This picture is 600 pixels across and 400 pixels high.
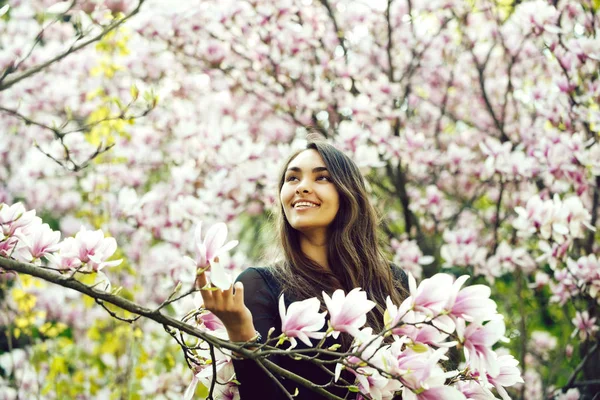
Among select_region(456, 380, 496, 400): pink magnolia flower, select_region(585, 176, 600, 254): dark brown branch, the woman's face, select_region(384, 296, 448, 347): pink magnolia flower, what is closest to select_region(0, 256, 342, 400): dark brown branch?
select_region(384, 296, 448, 347): pink magnolia flower

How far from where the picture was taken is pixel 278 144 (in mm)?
4145

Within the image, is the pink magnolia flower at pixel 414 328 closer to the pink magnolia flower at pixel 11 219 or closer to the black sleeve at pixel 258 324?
the black sleeve at pixel 258 324

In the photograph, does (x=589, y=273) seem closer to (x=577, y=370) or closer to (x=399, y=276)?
(x=577, y=370)

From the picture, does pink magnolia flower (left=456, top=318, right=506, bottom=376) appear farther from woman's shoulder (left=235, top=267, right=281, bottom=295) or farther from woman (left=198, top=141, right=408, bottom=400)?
woman's shoulder (left=235, top=267, right=281, bottom=295)

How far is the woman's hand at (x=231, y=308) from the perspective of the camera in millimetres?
1181

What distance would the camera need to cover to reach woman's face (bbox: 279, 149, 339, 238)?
1967 millimetres

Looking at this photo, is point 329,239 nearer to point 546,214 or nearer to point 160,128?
point 546,214

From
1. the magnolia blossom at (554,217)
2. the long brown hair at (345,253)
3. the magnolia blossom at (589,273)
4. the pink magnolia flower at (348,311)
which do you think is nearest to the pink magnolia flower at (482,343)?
the pink magnolia flower at (348,311)

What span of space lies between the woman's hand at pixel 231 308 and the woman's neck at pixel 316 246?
0.81m

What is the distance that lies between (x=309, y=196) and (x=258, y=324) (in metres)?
0.49

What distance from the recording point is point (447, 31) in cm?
434

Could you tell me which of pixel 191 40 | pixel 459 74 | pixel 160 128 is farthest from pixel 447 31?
pixel 160 128

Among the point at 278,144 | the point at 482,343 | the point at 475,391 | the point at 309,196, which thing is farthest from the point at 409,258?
the point at 482,343

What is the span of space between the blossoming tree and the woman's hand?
1.10ft
